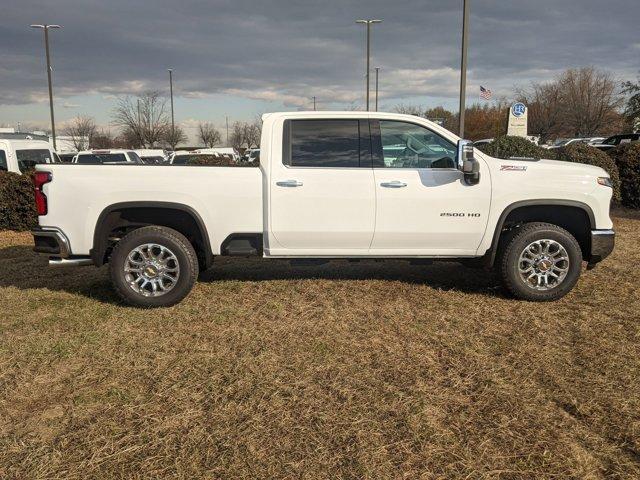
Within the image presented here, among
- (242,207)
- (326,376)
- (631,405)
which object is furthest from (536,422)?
(242,207)

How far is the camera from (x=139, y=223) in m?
5.30

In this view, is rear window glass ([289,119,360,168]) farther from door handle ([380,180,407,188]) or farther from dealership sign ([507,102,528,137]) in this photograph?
dealership sign ([507,102,528,137])

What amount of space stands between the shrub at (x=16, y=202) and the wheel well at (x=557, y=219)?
8544 mm

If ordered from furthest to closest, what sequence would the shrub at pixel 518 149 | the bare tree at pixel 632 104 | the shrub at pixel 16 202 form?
the bare tree at pixel 632 104 → the shrub at pixel 518 149 → the shrub at pixel 16 202

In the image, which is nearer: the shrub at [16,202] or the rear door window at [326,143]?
the rear door window at [326,143]

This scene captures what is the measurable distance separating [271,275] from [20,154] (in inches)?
367

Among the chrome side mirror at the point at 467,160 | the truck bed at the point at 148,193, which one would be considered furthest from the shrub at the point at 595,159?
the truck bed at the point at 148,193

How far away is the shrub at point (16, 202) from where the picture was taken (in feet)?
32.4

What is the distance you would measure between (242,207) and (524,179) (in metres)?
2.76

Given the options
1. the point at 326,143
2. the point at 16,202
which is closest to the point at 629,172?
the point at 326,143

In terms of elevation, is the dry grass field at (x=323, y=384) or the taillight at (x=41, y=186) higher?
the taillight at (x=41, y=186)

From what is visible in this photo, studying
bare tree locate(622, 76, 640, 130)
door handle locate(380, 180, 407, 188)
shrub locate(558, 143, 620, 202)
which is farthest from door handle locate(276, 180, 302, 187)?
bare tree locate(622, 76, 640, 130)

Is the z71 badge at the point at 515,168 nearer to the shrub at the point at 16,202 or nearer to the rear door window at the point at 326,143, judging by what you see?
the rear door window at the point at 326,143

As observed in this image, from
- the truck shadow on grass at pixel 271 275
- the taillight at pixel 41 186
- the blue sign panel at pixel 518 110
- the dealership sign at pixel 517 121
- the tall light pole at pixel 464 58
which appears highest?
the tall light pole at pixel 464 58
